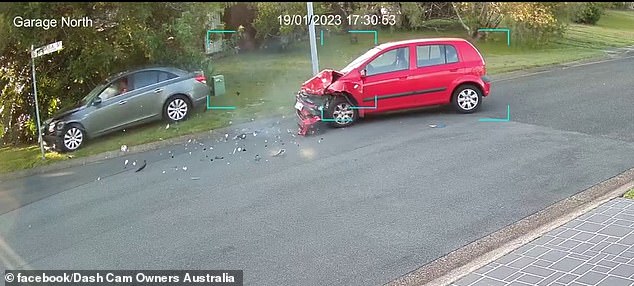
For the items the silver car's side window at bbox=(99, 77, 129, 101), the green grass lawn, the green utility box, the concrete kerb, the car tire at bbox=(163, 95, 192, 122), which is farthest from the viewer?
the green utility box

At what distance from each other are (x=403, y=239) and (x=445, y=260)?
539mm

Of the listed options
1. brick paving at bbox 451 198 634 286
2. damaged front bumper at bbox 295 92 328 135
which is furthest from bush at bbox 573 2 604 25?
damaged front bumper at bbox 295 92 328 135

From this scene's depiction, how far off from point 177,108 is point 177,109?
0.02 m

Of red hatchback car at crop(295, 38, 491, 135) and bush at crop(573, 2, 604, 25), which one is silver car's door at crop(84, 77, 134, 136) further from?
bush at crop(573, 2, 604, 25)

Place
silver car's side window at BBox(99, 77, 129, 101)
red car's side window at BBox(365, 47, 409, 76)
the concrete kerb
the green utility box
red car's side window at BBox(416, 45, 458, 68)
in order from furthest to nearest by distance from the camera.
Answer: the green utility box → silver car's side window at BBox(99, 77, 129, 101) → red car's side window at BBox(365, 47, 409, 76) → red car's side window at BBox(416, 45, 458, 68) → the concrete kerb

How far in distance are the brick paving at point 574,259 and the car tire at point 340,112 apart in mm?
4718

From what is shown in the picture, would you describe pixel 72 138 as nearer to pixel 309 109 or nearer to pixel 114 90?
pixel 114 90

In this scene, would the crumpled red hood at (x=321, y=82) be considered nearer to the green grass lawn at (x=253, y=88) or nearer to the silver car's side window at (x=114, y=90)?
the green grass lawn at (x=253, y=88)

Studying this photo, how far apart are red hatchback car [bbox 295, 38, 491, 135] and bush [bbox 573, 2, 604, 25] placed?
21.8 ft

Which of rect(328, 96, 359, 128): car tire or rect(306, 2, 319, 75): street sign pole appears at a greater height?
rect(306, 2, 319, 75): street sign pole

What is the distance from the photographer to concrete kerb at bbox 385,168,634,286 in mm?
4262

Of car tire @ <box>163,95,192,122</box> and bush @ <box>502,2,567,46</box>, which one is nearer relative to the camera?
bush @ <box>502,2,567,46</box>

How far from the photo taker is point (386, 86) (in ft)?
30.1

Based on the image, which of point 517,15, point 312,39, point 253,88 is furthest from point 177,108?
point 517,15
